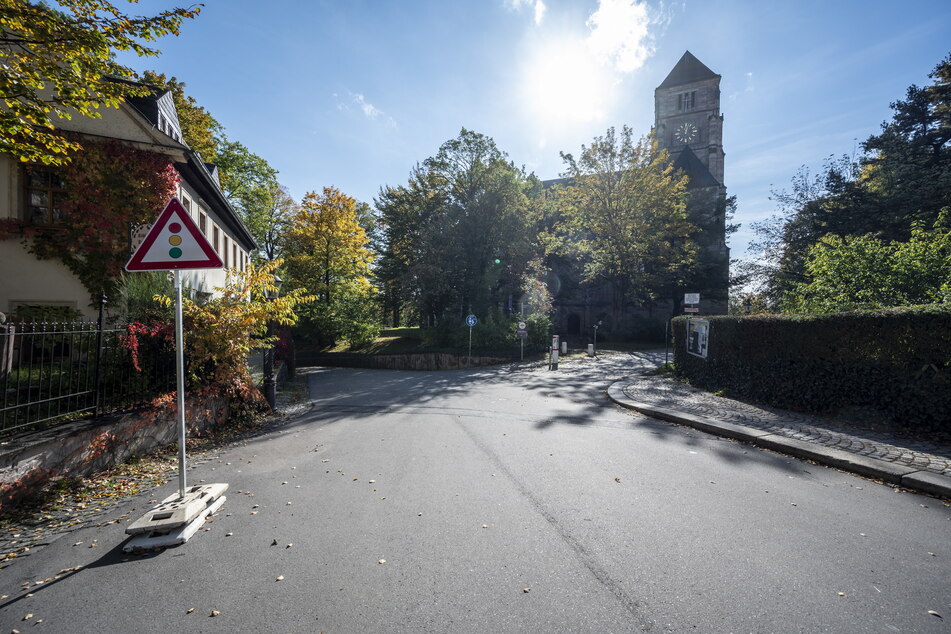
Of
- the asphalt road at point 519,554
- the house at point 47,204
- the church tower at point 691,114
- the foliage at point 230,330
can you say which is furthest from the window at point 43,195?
the church tower at point 691,114

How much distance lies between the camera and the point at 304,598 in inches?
101

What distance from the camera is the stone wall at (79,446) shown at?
376 centimetres

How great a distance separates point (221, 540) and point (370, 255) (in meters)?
28.4

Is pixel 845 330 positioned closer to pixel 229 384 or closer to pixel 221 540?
pixel 221 540

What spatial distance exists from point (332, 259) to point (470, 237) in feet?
32.1

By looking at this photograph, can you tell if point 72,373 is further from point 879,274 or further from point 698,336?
point 879,274

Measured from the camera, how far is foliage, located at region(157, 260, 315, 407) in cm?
662

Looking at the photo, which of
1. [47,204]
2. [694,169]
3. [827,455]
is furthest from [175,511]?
[694,169]

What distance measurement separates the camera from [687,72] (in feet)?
174

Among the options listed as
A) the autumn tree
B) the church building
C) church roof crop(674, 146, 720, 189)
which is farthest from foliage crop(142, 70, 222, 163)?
church roof crop(674, 146, 720, 189)

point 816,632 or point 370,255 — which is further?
point 370,255

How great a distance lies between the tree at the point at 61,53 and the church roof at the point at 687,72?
61.4m

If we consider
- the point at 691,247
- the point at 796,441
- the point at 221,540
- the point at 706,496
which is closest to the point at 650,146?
the point at 691,247

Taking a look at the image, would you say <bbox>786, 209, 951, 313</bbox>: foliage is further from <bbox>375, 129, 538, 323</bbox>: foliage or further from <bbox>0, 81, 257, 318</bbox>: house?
<bbox>375, 129, 538, 323</bbox>: foliage
